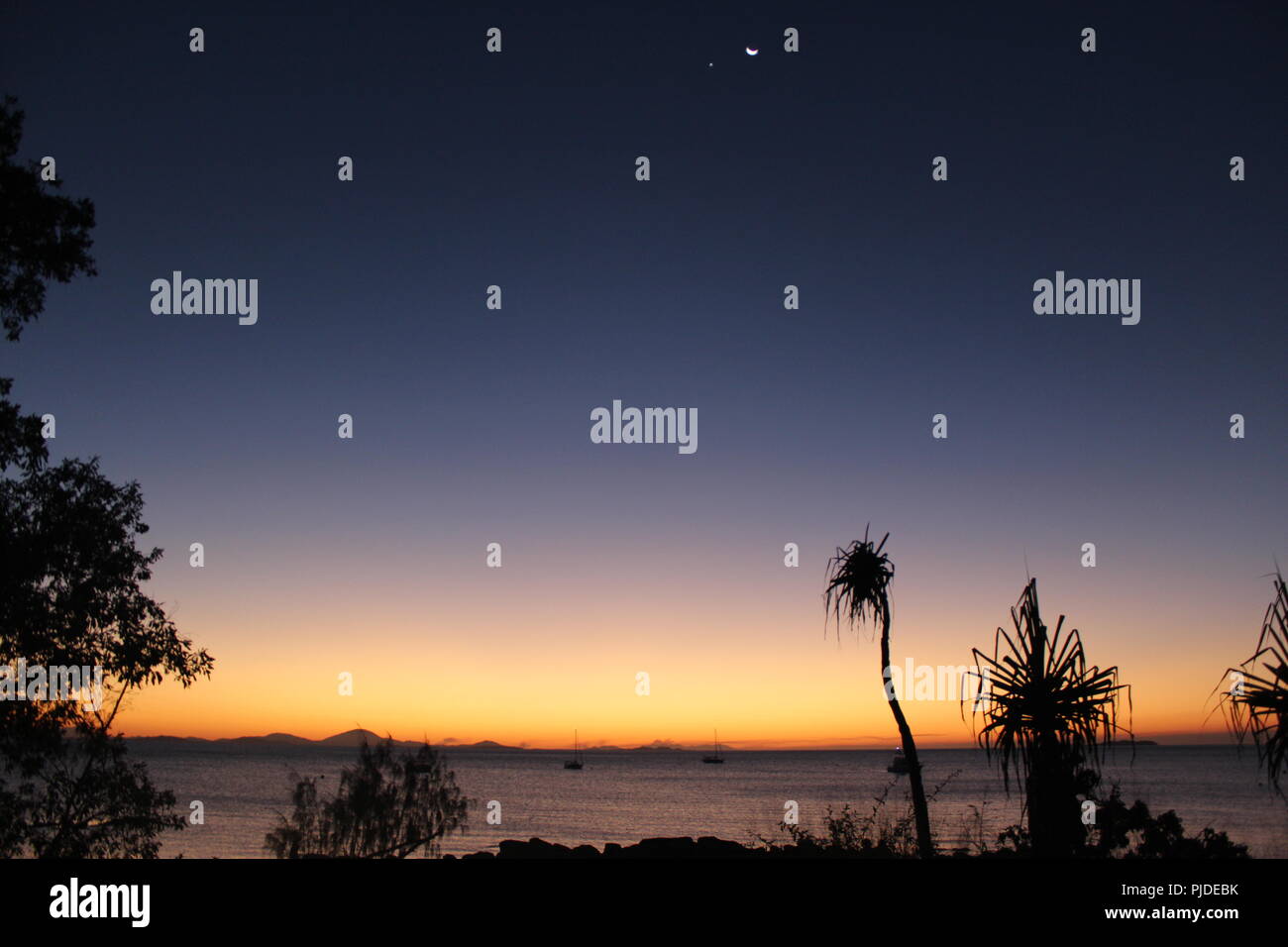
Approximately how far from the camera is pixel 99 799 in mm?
12750

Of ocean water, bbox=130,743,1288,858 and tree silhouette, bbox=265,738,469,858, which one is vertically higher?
tree silhouette, bbox=265,738,469,858

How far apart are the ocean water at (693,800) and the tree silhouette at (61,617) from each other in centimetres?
1599

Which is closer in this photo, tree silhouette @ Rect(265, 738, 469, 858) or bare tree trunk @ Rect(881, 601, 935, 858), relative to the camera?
bare tree trunk @ Rect(881, 601, 935, 858)

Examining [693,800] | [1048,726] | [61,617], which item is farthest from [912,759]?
[693,800]

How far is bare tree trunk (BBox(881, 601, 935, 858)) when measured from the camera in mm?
13945

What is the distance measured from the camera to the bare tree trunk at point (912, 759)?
45.8 ft

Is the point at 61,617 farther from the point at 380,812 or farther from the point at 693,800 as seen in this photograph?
the point at 693,800

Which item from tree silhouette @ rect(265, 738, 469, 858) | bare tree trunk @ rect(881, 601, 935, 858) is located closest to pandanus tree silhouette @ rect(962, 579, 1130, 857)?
bare tree trunk @ rect(881, 601, 935, 858)

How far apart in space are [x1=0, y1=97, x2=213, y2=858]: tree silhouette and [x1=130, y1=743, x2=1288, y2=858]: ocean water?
15986 mm

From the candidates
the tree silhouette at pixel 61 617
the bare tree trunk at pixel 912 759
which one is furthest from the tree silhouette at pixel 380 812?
the bare tree trunk at pixel 912 759

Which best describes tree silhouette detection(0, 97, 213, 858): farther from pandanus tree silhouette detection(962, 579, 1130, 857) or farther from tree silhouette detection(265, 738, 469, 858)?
pandanus tree silhouette detection(962, 579, 1130, 857)

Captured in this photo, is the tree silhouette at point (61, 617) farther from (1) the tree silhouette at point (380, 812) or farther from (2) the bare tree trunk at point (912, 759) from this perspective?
(2) the bare tree trunk at point (912, 759)
